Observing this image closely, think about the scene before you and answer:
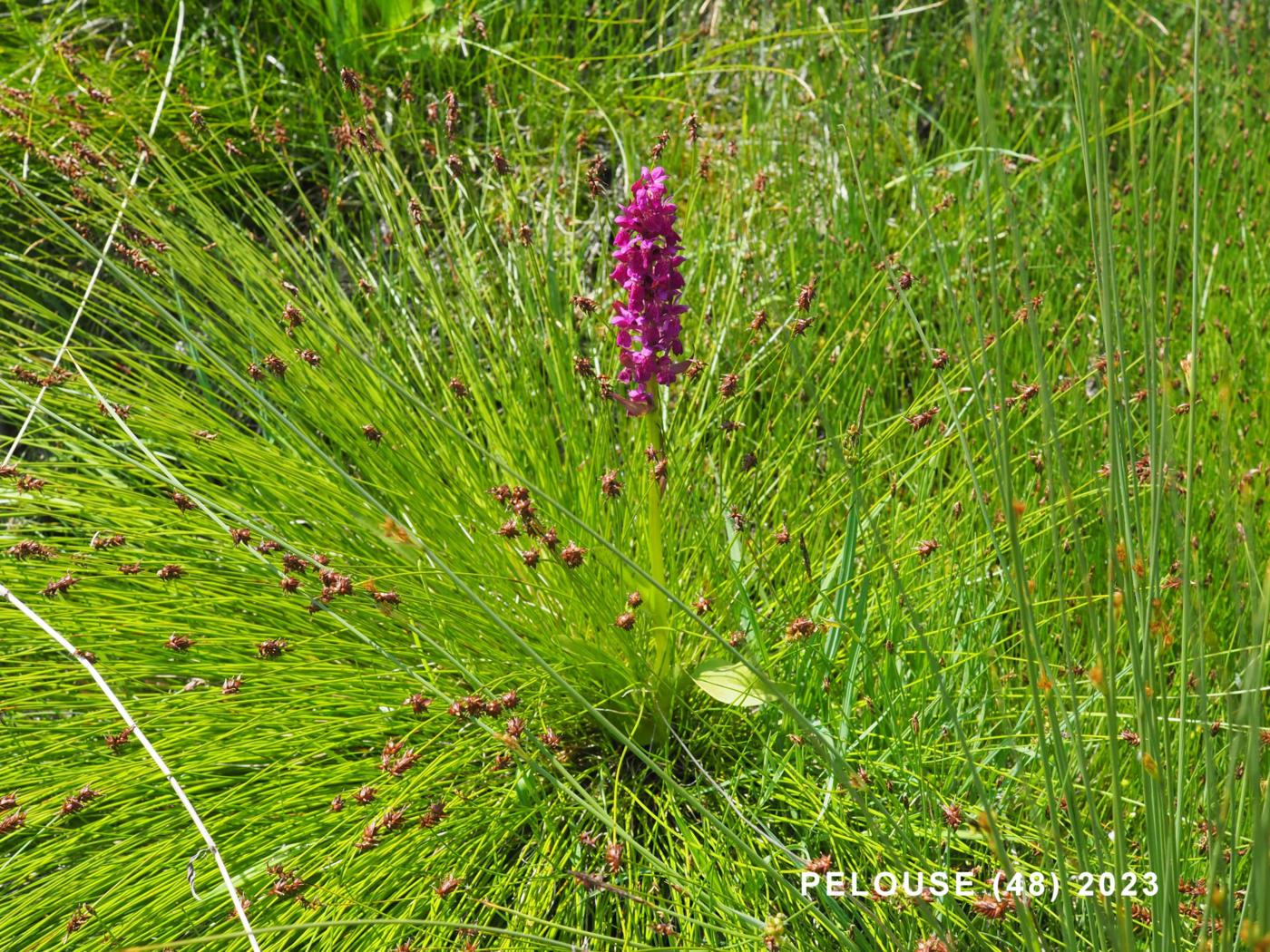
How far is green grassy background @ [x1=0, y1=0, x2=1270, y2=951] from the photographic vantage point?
4.30 feet

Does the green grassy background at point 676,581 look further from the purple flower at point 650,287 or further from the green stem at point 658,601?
the purple flower at point 650,287

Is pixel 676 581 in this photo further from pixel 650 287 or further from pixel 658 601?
pixel 650 287

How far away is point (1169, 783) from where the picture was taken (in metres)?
1.18

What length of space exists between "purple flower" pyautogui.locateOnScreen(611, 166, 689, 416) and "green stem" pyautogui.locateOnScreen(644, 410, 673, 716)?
0.07 metres

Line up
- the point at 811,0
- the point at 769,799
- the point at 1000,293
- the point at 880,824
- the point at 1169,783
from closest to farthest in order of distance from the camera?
the point at 1169,783
the point at 880,824
the point at 769,799
the point at 1000,293
the point at 811,0

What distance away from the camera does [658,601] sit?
76.0 inches

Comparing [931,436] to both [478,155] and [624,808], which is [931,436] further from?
[478,155]

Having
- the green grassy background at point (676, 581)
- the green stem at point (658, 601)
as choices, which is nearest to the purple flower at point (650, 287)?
the green stem at point (658, 601)

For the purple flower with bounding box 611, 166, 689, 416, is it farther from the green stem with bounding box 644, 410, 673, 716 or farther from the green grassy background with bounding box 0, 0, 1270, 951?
the green grassy background with bounding box 0, 0, 1270, 951

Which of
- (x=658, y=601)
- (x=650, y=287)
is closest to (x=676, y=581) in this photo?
(x=658, y=601)

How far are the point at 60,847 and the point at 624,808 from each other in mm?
932

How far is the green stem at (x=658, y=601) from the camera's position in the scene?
71.4 inches

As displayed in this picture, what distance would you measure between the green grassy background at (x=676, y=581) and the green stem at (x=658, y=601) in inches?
1.6

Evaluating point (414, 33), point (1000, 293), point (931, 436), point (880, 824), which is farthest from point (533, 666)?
point (414, 33)
